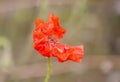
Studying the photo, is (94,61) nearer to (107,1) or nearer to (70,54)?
(107,1)

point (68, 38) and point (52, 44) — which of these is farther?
point (68, 38)

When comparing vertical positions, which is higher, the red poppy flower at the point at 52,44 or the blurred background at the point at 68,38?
the red poppy flower at the point at 52,44

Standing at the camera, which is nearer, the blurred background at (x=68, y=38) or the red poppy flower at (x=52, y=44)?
the red poppy flower at (x=52, y=44)

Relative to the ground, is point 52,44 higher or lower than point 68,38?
higher

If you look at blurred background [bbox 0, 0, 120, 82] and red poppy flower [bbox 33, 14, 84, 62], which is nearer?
red poppy flower [bbox 33, 14, 84, 62]
